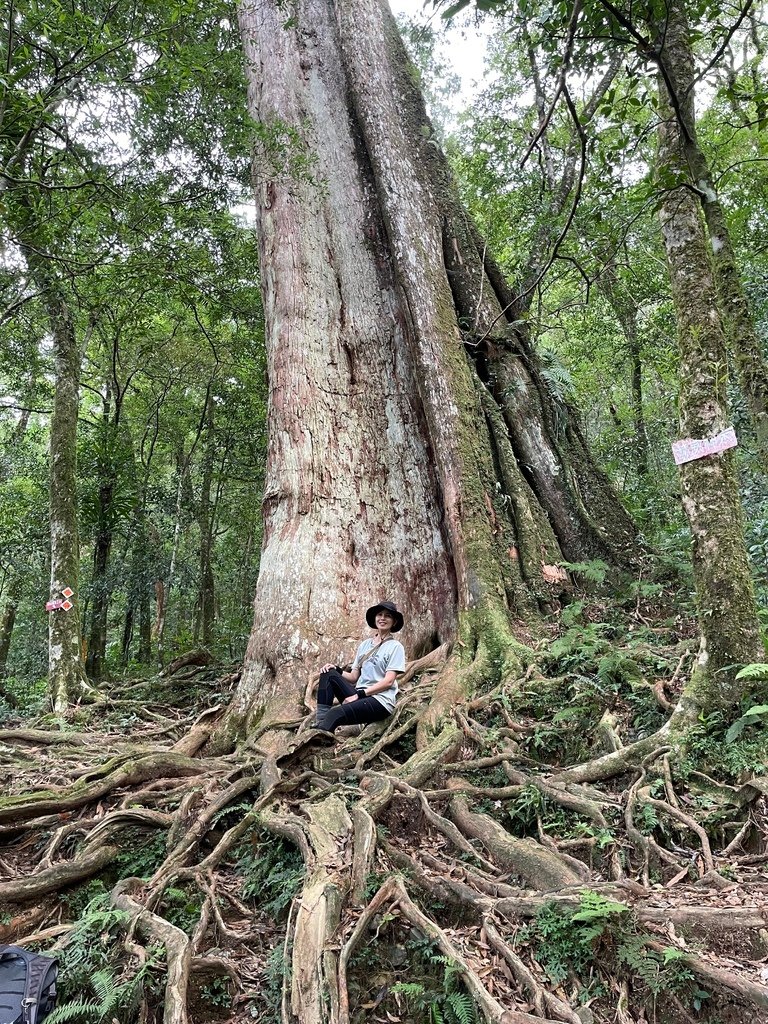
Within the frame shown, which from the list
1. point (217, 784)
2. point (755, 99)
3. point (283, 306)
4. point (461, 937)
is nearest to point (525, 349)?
point (283, 306)

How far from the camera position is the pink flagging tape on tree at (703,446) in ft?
10.8

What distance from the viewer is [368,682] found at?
459 cm

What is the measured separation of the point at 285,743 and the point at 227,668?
395cm

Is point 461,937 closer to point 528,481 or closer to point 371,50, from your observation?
point 528,481

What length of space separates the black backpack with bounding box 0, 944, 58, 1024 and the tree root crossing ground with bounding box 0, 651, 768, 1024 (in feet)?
0.32

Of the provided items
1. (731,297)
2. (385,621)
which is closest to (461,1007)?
(385,621)

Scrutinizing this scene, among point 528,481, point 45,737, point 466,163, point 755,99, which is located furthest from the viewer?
point 466,163

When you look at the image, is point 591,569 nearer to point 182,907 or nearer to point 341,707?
point 341,707

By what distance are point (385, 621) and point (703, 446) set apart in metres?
2.39

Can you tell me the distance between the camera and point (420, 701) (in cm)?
437

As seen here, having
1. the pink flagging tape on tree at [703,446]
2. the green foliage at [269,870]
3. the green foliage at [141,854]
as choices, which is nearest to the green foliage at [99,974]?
the green foliage at [141,854]

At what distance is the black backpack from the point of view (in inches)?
84.7

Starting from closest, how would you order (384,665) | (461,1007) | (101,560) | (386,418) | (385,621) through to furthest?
(461,1007) < (384,665) < (385,621) < (386,418) < (101,560)

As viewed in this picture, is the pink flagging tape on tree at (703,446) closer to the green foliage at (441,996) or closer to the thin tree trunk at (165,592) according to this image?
the green foliage at (441,996)
